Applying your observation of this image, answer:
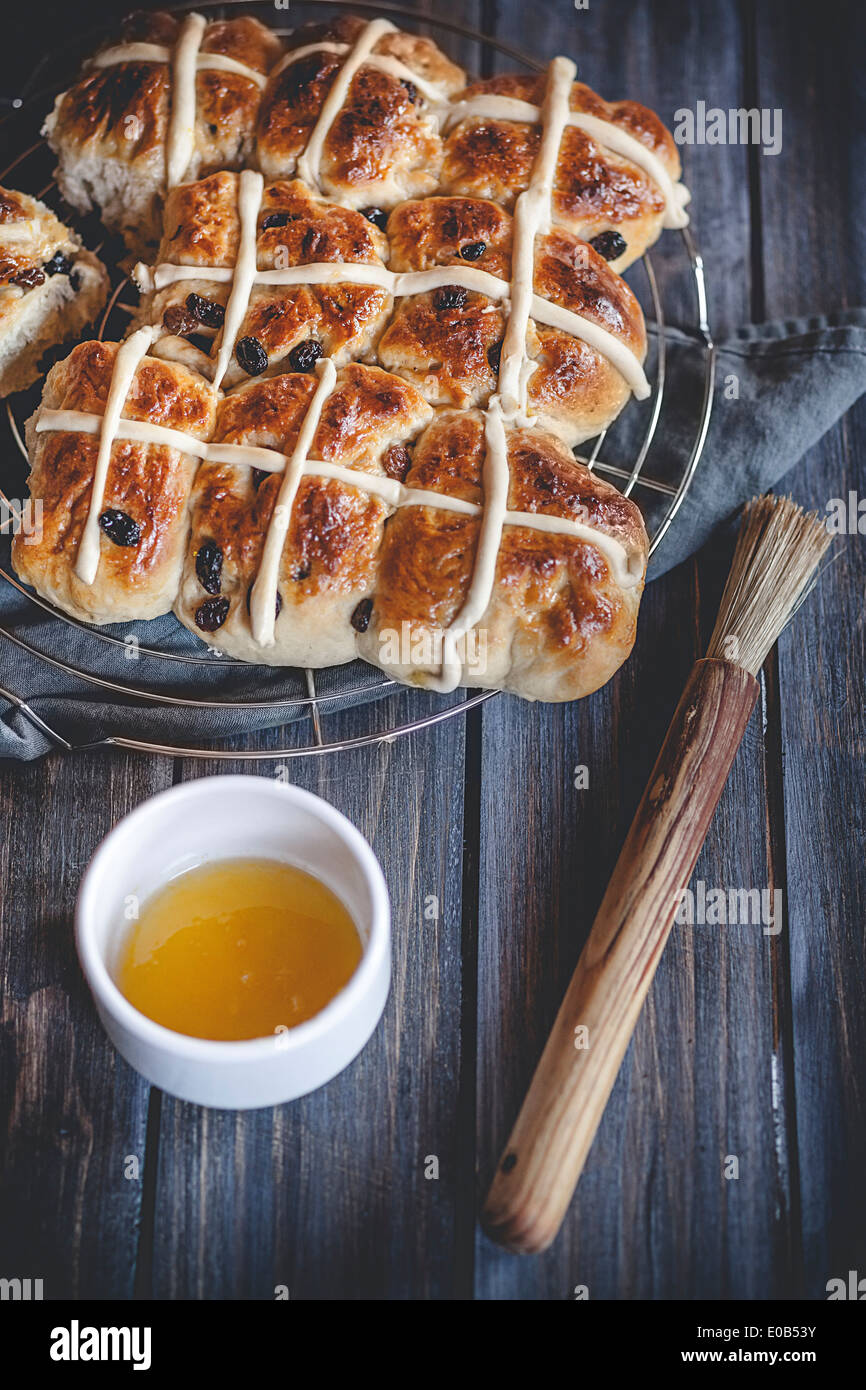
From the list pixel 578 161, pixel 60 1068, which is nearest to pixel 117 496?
pixel 60 1068

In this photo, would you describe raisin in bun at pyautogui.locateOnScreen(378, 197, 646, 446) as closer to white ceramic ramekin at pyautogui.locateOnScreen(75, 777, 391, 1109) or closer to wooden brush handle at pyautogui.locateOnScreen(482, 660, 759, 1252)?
wooden brush handle at pyautogui.locateOnScreen(482, 660, 759, 1252)

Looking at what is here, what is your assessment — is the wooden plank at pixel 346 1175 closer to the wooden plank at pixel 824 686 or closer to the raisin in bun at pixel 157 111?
the wooden plank at pixel 824 686

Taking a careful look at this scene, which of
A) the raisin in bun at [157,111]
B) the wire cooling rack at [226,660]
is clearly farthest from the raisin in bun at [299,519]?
the raisin in bun at [157,111]

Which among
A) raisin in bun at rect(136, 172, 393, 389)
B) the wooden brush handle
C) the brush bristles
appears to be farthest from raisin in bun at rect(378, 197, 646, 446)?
the wooden brush handle

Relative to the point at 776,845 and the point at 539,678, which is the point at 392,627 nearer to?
the point at 539,678

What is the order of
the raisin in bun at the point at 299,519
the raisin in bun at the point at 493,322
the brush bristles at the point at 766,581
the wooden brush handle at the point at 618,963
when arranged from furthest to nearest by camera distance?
the brush bristles at the point at 766,581 < the raisin in bun at the point at 493,322 < the raisin in bun at the point at 299,519 < the wooden brush handle at the point at 618,963

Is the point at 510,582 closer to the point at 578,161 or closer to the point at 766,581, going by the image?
the point at 766,581
